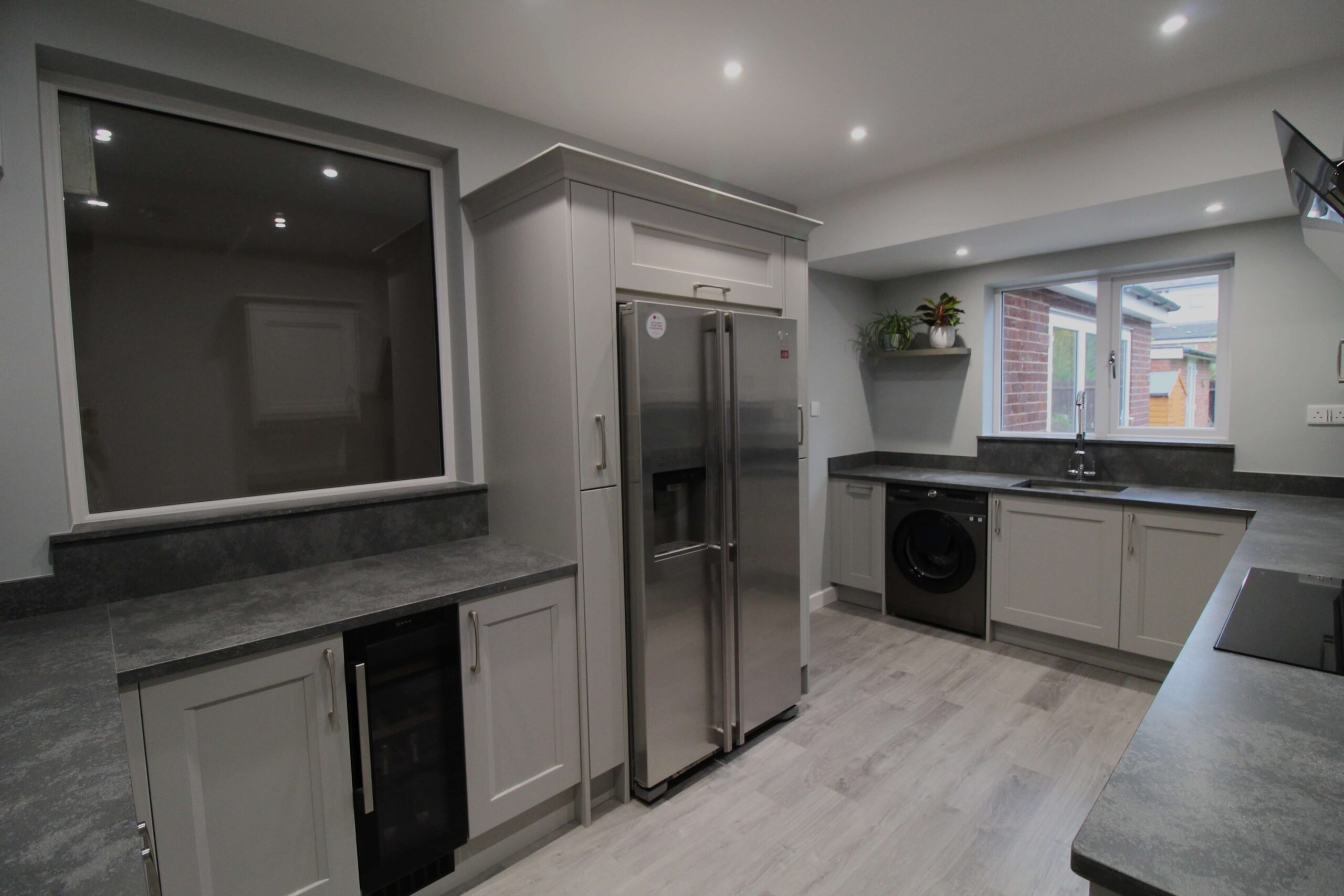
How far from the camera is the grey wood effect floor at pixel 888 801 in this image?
70.6 inches

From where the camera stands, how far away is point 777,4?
1.78 metres

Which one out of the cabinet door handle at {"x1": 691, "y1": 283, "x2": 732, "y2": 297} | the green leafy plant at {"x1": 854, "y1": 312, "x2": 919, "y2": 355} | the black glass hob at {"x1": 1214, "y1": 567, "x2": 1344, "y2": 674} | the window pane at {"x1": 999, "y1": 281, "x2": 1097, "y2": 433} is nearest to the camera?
the black glass hob at {"x1": 1214, "y1": 567, "x2": 1344, "y2": 674}

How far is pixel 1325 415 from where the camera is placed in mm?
2723

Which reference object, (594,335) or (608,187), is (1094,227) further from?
(594,335)

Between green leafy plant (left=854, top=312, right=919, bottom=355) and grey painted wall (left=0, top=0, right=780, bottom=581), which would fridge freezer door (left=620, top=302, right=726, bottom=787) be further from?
green leafy plant (left=854, top=312, right=919, bottom=355)

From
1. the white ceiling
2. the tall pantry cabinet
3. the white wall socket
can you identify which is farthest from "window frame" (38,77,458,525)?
the white wall socket

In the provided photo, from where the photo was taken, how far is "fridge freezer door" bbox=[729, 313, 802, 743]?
230cm

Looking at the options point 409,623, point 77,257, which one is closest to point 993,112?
point 409,623

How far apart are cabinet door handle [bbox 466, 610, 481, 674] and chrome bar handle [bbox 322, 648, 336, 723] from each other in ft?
1.16

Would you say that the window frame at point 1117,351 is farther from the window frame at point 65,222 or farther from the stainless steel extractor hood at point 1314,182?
the window frame at point 65,222

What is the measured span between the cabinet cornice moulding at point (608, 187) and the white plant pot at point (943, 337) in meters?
1.74

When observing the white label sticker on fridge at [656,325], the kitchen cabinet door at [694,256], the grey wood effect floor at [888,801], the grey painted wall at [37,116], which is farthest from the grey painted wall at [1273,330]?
the grey painted wall at [37,116]

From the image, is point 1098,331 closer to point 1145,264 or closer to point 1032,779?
point 1145,264

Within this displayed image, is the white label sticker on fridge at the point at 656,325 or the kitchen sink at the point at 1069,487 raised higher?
the white label sticker on fridge at the point at 656,325
